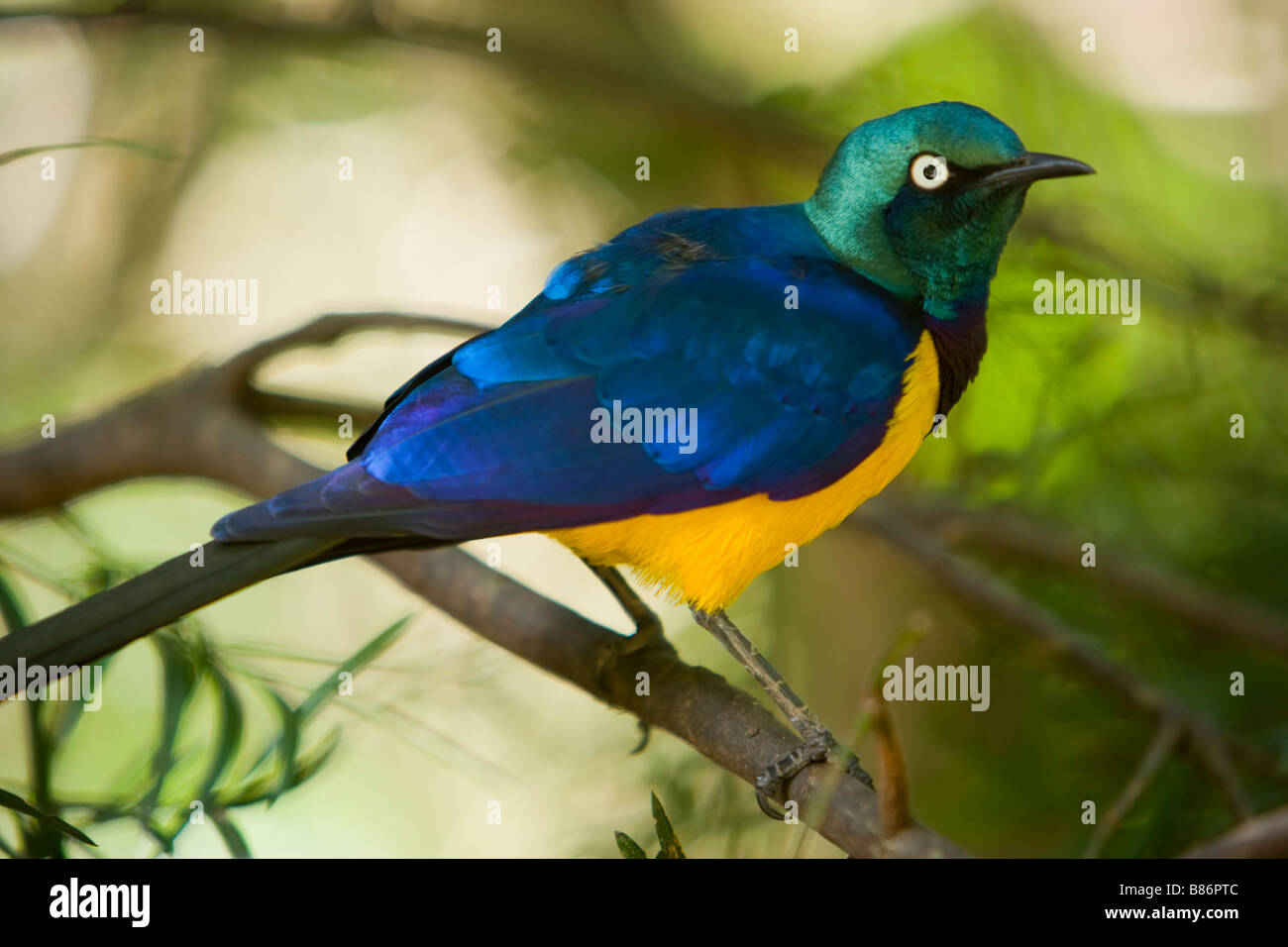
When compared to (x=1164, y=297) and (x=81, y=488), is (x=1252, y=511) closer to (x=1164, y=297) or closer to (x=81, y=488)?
(x=1164, y=297)

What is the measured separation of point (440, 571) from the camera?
309 cm

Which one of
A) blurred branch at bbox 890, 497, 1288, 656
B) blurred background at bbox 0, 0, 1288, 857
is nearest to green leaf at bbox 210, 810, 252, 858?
blurred background at bbox 0, 0, 1288, 857

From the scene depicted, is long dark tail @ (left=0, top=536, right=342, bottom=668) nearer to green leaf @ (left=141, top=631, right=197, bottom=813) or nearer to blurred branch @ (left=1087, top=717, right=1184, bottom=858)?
green leaf @ (left=141, top=631, right=197, bottom=813)

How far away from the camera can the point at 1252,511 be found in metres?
3.41

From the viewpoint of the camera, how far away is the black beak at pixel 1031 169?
2.49 meters

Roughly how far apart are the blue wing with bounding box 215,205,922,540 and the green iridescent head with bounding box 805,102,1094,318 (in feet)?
0.27

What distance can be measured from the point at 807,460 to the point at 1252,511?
1.52m

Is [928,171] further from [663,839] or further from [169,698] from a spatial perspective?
[169,698]

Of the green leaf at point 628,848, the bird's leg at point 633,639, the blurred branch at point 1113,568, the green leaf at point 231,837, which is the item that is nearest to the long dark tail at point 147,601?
the green leaf at point 231,837

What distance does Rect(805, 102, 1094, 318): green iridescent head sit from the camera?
2588 mm

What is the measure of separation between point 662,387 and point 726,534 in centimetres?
33

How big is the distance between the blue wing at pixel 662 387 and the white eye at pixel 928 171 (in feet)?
0.79

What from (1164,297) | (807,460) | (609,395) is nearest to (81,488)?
(609,395)

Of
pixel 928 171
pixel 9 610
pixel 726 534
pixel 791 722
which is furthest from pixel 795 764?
pixel 9 610
